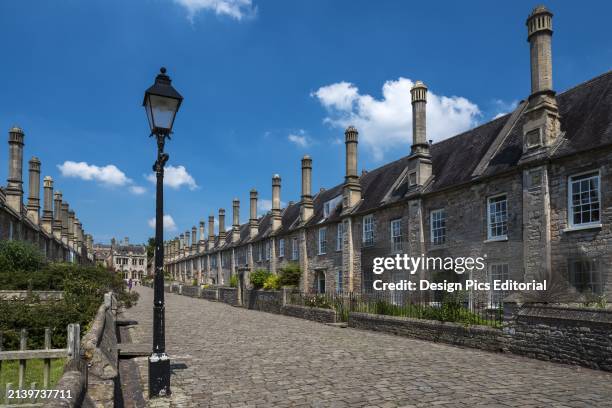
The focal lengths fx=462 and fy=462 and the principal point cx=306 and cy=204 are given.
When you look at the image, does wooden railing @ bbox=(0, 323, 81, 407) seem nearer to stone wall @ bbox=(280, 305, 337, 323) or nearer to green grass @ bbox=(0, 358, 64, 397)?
green grass @ bbox=(0, 358, 64, 397)

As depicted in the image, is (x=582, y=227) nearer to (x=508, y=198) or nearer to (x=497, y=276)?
Answer: (x=508, y=198)

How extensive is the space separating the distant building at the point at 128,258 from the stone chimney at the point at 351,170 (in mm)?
105208

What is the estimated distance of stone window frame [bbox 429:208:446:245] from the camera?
794 inches

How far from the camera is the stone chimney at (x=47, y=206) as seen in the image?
41.5m

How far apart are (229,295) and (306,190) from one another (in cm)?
999

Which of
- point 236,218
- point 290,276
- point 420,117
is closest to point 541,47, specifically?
point 420,117

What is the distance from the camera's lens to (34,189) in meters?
36.3

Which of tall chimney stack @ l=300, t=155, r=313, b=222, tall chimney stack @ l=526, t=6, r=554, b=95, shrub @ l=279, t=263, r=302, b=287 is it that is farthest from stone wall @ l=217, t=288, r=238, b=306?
tall chimney stack @ l=526, t=6, r=554, b=95

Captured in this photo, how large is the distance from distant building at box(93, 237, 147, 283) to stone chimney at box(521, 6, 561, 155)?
→ 11856cm

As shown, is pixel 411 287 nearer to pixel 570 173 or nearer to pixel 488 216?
pixel 488 216

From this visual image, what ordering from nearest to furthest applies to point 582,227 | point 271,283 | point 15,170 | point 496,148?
point 582,227, point 496,148, point 15,170, point 271,283

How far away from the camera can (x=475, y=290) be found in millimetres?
18031

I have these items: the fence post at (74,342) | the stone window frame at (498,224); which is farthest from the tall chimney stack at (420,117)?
the fence post at (74,342)

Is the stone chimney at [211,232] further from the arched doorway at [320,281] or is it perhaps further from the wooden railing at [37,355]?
the wooden railing at [37,355]
